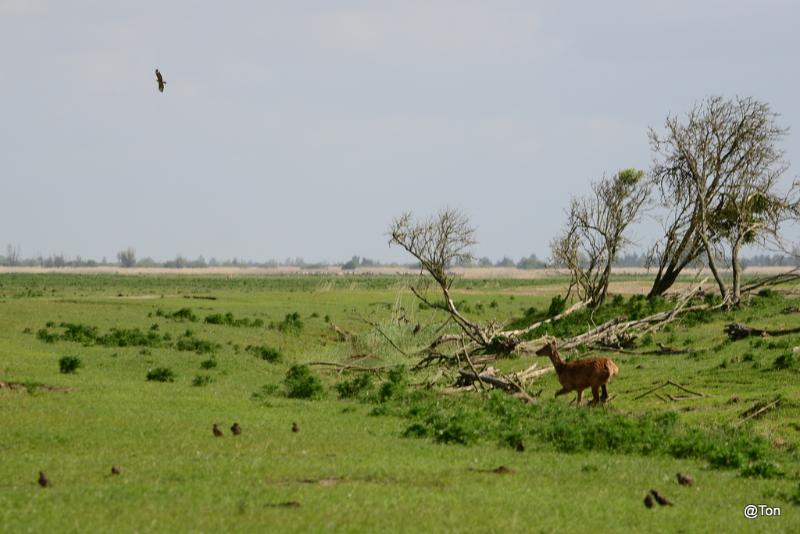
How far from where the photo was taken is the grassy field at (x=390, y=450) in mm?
11492

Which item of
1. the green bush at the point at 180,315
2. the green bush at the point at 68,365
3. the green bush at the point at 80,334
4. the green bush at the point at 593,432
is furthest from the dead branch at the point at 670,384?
the green bush at the point at 180,315

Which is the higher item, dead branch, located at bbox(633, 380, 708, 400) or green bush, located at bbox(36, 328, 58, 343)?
green bush, located at bbox(36, 328, 58, 343)

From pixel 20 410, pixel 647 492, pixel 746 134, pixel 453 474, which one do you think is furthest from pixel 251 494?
pixel 746 134

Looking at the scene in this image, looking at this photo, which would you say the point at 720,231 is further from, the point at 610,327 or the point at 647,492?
the point at 647,492

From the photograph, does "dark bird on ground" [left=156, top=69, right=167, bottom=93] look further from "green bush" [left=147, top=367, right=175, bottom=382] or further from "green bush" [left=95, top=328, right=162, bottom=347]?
"green bush" [left=95, top=328, right=162, bottom=347]

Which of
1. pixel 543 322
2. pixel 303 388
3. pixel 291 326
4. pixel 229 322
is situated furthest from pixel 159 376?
pixel 291 326

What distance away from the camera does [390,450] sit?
16.5 m

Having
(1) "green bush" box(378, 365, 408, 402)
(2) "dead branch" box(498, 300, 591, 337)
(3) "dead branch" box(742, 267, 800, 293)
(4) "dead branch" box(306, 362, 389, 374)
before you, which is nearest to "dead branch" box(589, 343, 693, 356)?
(2) "dead branch" box(498, 300, 591, 337)

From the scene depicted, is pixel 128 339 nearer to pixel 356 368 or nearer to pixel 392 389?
pixel 356 368

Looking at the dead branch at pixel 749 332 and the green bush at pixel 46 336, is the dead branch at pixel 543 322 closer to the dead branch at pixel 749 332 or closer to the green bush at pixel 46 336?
the dead branch at pixel 749 332

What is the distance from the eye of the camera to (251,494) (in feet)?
40.1

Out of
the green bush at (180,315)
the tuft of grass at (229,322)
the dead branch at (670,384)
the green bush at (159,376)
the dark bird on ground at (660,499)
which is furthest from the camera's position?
the green bush at (180,315)

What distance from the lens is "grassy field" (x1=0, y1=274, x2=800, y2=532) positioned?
11.5 meters

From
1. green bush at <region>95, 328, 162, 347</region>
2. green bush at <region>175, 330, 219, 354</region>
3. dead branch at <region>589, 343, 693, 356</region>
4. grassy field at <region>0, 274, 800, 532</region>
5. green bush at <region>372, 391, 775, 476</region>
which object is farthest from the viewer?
green bush at <region>95, 328, 162, 347</region>
